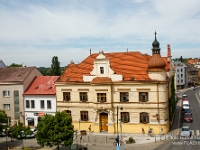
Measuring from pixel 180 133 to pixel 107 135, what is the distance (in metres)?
12.1

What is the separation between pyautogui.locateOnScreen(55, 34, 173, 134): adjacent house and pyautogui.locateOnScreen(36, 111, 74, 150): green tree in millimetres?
11031

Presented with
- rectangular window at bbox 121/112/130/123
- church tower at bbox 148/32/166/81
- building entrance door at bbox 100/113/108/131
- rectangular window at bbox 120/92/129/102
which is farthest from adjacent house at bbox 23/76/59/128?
church tower at bbox 148/32/166/81

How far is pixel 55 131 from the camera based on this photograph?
3142 cm

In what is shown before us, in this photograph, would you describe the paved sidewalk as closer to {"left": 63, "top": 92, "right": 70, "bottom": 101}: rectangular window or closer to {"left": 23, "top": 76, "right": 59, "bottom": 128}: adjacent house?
{"left": 23, "top": 76, "right": 59, "bottom": 128}: adjacent house

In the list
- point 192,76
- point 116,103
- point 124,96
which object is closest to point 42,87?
point 116,103

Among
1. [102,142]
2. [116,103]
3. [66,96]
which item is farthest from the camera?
[66,96]

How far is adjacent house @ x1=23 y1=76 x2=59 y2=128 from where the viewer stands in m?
49.0

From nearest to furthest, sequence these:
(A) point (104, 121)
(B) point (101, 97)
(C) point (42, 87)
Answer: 1. (B) point (101, 97)
2. (A) point (104, 121)
3. (C) point (42, 87)

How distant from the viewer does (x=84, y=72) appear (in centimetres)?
4816

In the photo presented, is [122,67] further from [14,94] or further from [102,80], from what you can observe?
[14,94]

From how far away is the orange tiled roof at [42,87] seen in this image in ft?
163

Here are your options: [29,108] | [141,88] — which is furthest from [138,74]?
[29,108]

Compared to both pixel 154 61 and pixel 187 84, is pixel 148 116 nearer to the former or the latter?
pixel 154 61

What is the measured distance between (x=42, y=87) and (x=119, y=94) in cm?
1608
